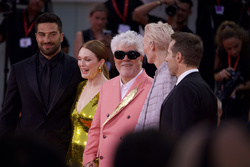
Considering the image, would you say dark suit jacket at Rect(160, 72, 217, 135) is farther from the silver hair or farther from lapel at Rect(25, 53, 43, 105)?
lapel at Rect(25, 53, 43, 105)

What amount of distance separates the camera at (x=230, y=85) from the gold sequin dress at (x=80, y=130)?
227 cm

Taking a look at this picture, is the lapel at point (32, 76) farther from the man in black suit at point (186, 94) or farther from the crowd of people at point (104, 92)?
the man in black suit at point (186, 94)

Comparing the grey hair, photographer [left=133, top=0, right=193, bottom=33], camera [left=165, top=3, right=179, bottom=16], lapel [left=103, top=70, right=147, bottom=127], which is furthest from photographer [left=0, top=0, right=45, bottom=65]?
lapel [left=103, top=70, right=147, bottom=127]

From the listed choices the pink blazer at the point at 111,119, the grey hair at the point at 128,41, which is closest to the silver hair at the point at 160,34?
the grey hair at the point at 128,41

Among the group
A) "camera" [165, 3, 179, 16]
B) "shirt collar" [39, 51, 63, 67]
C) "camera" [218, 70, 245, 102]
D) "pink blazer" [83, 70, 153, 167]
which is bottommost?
"camera" [218, 70, 245, 102]

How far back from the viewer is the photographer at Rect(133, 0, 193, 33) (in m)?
5.41

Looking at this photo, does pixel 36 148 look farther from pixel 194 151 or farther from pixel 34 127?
pixel 34 127

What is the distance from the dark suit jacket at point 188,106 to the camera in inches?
93.5

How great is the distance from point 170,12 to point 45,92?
2.46 metres

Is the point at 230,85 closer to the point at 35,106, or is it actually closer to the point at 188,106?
the point at 35,106

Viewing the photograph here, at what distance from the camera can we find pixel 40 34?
3.56 meters

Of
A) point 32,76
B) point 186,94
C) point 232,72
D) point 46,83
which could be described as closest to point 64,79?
point 46,83

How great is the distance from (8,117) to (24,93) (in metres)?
0.24

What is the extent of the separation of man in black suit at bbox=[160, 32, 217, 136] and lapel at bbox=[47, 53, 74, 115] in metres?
1.09
